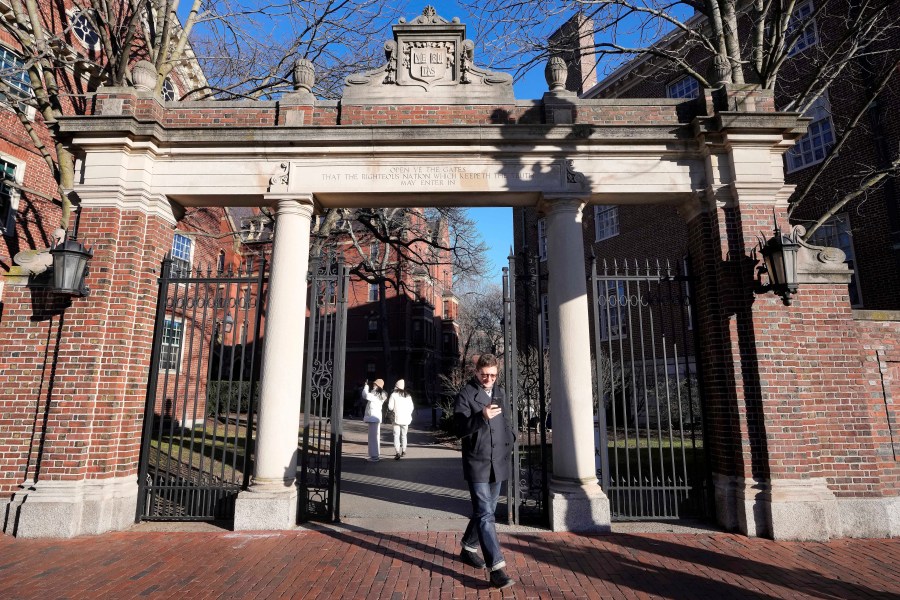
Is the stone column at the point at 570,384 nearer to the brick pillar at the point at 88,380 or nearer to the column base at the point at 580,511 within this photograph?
the column base at the point at 580,511

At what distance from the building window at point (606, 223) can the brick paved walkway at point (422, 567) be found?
54.8ft

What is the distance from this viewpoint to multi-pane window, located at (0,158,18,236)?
11820 millimetres

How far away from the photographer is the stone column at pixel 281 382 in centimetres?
544

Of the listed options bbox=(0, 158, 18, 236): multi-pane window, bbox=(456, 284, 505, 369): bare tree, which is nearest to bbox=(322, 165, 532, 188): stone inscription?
bbox=(0, 158, 18, 236): multi-pane window

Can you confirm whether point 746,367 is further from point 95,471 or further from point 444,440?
point 444,440

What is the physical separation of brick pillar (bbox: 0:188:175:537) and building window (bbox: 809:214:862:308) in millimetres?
15289

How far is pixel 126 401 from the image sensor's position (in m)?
5.77

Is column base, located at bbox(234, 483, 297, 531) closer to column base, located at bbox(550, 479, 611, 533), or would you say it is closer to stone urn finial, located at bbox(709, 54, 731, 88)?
column base, located at bbox(550, 479, 611, 533)

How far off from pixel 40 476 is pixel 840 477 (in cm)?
878

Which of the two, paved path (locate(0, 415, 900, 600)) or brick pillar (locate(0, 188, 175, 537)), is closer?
paved path (locate(0, 415, 900, 600))

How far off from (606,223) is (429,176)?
16541mm

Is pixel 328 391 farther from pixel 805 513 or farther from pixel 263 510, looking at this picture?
pixel 805 513

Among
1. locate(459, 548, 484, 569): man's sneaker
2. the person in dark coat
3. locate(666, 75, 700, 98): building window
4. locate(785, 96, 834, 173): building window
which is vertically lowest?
locate(459, 548, 484, 569): man's sneaker

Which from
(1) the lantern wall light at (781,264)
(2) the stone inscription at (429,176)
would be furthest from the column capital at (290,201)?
(1) the lantern wall light at (781,264)
